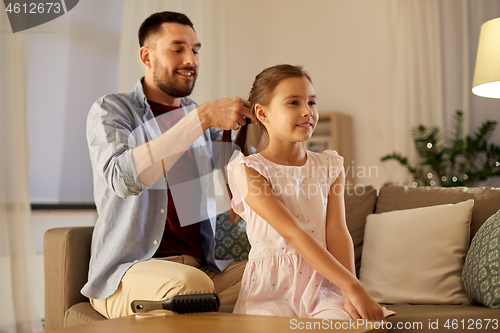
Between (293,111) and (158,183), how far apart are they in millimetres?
541

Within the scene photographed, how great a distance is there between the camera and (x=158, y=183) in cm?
152

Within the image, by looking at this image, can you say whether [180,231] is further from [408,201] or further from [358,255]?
[408,201]

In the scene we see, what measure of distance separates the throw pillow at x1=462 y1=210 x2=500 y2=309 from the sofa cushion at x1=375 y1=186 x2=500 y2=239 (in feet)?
0.64

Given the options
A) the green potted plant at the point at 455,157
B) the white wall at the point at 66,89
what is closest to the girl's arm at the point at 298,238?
the white wall at the point at 66,89

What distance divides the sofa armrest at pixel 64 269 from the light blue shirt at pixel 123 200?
9 centimetres

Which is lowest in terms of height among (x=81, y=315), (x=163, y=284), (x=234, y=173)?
(x=81, y=315)

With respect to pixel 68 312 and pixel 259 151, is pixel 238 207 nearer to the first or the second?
pixel 259 151

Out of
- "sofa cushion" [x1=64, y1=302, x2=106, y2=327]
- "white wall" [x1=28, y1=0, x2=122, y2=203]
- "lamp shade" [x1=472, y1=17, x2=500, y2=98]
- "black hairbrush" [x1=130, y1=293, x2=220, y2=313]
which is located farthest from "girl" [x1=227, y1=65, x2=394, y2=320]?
"white wall" [x1=28, y1=0, x2=122, y2=203]

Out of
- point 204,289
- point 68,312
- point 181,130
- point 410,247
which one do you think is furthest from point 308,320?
point 68,312

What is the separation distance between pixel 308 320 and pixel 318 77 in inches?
143

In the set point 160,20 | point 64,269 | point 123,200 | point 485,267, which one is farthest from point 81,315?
point 485,267

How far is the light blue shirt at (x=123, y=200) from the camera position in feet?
4.42

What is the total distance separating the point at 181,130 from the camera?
1.32m

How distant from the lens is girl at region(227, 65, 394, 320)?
1135 millimetres
